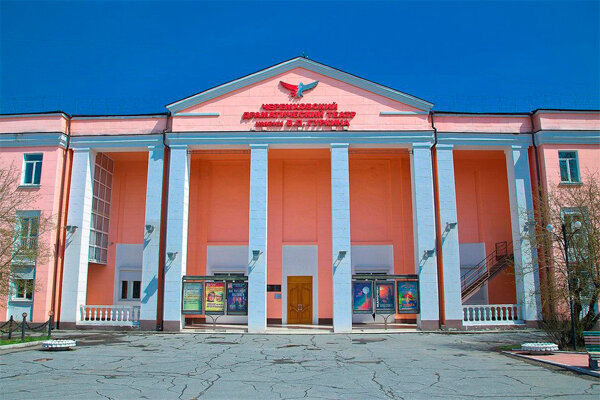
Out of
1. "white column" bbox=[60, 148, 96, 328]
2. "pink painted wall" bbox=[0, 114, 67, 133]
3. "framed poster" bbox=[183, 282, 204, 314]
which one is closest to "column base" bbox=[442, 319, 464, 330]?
"framed poster" bbox=[183, 282, 204, 314]

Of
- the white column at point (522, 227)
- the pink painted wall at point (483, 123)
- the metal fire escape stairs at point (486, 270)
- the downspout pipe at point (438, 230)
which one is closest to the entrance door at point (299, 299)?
the downspout pipe at point (438, 230)

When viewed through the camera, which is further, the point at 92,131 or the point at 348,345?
the point at 92,131

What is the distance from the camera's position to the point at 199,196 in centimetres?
2492

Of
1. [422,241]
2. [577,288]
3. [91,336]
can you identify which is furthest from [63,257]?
→ [577,288]

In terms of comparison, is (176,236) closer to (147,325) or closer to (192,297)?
(192,297)

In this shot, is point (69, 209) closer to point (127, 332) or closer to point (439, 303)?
point (127, 332)

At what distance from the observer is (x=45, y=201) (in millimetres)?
20938

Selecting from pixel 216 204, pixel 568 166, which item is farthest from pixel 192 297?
pixel 568 166

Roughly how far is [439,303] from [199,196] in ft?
41.1

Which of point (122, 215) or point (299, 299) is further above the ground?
point (122, 215)

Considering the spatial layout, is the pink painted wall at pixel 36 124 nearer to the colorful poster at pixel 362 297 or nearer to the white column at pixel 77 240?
the white column at pixel 77 240

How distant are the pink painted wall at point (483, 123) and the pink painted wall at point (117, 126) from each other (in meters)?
12.3

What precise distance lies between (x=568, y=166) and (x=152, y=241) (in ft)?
58.8

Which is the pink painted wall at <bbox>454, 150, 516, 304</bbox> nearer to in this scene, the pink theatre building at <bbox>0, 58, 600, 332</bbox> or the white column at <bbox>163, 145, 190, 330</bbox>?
the pink theatre building at <bbox>0, 58, 600, 332</bbox>
